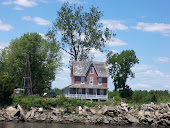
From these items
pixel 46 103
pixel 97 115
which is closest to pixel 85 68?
pixel 46 103

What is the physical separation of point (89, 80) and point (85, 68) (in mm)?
2672

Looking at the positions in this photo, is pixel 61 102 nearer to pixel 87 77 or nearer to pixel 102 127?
pixel 102 127

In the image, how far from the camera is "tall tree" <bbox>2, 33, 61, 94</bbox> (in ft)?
214

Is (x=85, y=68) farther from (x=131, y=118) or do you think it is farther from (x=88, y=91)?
(x=131, y=118)

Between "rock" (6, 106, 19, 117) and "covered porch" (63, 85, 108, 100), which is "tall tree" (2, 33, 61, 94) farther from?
"rock" (6, 106, 19, 117)

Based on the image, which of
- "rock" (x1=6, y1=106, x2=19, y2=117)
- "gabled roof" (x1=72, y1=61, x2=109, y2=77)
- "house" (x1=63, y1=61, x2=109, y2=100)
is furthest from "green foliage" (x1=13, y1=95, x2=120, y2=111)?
"gabled roof" (x1=72, y1=61, x2=109, y2=77)

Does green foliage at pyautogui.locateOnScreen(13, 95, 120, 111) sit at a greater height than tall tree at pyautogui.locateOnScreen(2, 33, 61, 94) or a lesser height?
lesser

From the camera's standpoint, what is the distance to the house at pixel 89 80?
63250 millimetres

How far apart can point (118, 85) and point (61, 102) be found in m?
27.7

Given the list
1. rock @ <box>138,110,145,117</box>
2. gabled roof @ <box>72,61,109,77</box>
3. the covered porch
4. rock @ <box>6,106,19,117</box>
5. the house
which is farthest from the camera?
gabled roof @ <box>72,61,109,77</box>

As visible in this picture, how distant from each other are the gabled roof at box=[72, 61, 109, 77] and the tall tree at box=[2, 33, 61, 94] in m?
5.85

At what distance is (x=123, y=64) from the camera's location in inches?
2891

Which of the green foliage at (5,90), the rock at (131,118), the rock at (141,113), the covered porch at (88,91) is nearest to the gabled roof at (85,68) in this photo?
the covered porch at (88,91)

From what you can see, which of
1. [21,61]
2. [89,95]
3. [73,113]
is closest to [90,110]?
[73,113]
